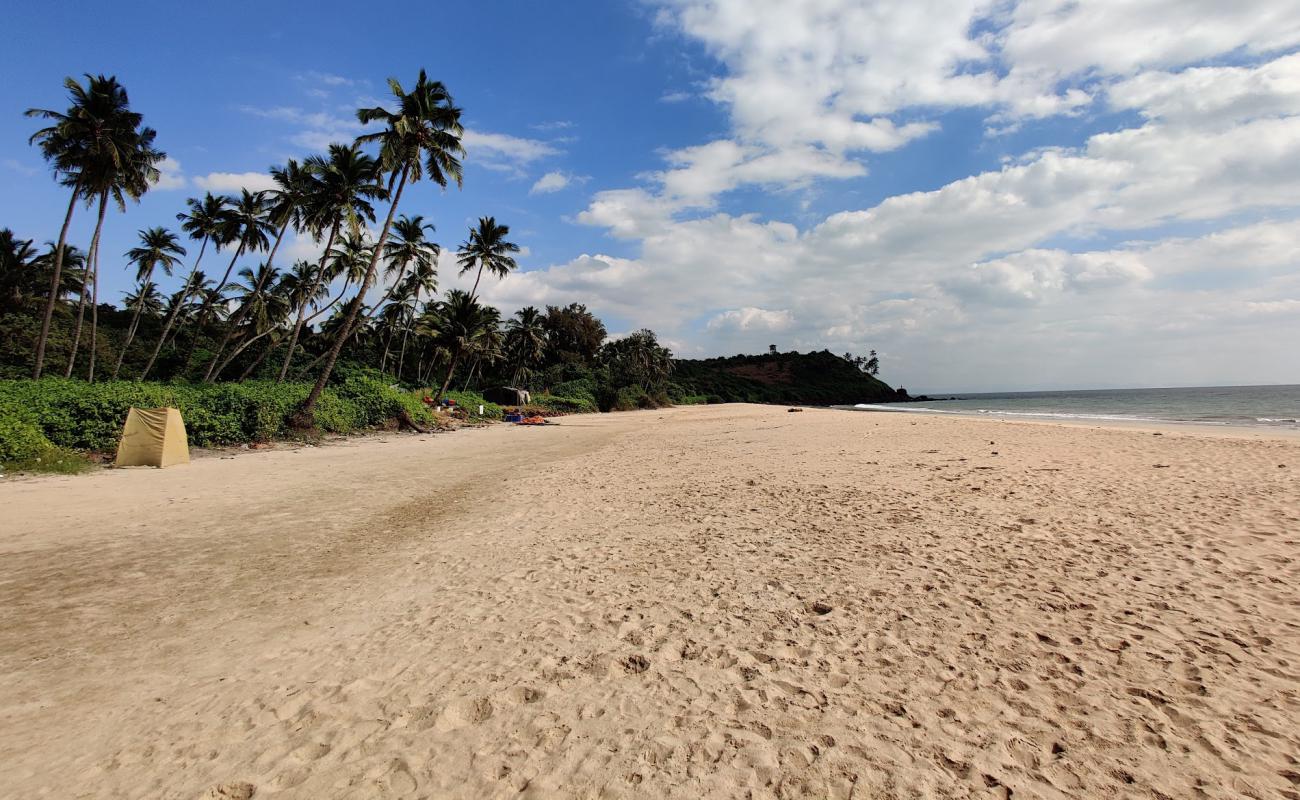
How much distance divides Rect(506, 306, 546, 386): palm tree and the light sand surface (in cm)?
4317

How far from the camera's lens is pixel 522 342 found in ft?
169

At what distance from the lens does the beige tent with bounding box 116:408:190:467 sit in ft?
41.9

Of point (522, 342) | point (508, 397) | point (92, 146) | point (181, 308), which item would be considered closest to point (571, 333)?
point (522, 342)

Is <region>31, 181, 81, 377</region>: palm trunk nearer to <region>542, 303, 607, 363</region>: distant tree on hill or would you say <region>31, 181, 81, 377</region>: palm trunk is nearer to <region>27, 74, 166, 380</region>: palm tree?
<region>27, 74, 166, 380</region>: palm tree

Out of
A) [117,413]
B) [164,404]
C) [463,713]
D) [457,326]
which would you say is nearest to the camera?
[463,713]

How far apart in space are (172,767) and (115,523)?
7.22 metres

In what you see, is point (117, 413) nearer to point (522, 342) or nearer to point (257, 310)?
point (257, 310)

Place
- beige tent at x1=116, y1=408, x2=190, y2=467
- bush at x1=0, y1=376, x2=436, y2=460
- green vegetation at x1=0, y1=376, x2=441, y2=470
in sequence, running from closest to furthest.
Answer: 1. green vegetation at x1=0, y1=376, x2=441, y2=470
2. bush at x1=0, y1=376, x2=436, y2=460
3. beige tent at x1=116, y1=408, x2=190, y2=467

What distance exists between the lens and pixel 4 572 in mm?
5816

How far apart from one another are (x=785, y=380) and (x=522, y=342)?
6571 cm

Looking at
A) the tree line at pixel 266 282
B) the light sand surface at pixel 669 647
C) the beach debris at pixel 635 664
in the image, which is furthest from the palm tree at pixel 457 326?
the beach debris at pixel 635 664

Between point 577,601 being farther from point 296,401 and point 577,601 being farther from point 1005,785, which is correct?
point 296,401

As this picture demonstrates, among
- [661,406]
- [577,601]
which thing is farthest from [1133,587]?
[661,406]

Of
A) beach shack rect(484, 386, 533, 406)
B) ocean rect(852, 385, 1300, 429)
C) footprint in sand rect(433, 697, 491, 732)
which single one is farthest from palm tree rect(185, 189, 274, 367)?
ocean rect(852, 385, 1300, 429)
